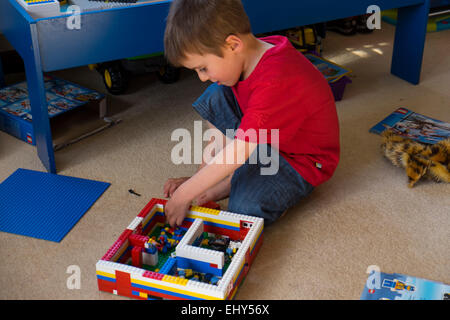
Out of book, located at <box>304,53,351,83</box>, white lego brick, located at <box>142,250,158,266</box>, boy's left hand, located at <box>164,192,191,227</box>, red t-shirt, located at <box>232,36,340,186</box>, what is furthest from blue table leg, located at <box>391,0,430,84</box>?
white lego brick, located at <box>142,250,158,266</box>

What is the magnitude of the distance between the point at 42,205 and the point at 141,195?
25 cm

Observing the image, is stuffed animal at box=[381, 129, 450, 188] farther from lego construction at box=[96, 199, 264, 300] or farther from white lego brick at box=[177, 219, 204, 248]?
white lego brick at box=[177, 219, 204, 248]

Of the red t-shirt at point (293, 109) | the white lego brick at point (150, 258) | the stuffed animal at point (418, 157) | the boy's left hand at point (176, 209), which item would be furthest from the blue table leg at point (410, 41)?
the white lego brick at point (150, 258)

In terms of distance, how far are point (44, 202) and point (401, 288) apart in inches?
34.5

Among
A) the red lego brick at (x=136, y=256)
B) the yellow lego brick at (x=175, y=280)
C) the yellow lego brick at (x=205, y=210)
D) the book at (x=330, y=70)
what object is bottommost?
the red lego brick at (x=136, y=256)

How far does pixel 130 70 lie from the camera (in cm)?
196

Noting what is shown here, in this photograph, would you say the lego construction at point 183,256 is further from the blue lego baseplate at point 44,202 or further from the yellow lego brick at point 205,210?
the blue lego baseplate at point 44,202

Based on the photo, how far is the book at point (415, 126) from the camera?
5.22 feet

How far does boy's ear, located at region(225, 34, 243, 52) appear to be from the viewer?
3.50ft

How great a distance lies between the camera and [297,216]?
4.26 ft

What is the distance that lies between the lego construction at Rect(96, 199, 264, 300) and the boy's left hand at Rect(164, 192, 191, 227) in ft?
0.09

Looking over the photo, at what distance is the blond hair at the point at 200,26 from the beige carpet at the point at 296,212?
0.46 meters
